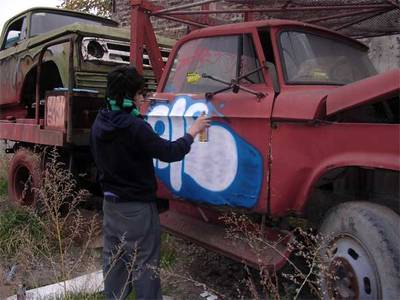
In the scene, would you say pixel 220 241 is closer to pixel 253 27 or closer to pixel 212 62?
pixel 212 62

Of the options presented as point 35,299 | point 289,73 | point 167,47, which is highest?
point 167,47

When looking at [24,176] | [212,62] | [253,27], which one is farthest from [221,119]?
[24,176]

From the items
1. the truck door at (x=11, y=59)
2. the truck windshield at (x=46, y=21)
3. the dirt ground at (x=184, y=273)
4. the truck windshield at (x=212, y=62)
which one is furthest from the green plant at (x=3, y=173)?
the truck windshield at (x=212, y=62)

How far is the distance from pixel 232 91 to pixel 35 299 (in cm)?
205

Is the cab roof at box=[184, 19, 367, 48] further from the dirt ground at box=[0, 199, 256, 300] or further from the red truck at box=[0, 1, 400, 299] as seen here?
the dirt ground at box=[0, 199, 256, 300]

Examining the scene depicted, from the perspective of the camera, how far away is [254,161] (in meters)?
3.26

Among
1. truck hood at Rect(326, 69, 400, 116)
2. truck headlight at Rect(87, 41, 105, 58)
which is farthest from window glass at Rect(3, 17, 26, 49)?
truck hood at Rect(326, 69, 400, 116)

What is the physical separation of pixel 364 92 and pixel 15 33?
6299 mm

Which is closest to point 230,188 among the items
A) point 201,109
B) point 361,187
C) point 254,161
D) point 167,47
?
point 254,161

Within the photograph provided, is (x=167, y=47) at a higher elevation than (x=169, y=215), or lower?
higher

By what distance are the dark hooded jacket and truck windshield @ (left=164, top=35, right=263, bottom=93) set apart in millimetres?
838

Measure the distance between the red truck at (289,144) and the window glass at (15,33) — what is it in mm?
3895

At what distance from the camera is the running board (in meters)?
3.10

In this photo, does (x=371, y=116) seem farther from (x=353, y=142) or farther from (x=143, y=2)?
(x=143, y=2)
